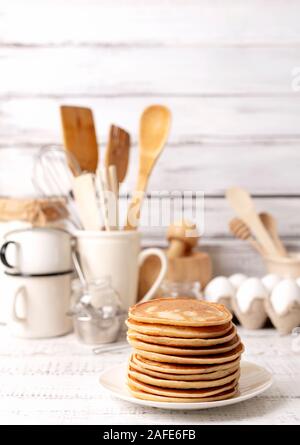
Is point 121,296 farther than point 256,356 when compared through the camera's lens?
Yes

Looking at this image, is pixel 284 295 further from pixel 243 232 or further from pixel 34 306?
pixel 34 306

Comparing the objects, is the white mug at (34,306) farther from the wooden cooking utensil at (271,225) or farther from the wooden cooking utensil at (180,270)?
the wooden cooking utensil at (271,225)

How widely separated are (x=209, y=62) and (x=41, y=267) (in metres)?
0.60

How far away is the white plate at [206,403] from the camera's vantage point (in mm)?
714

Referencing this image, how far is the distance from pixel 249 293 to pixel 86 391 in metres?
0.41

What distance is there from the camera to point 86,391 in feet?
2.71

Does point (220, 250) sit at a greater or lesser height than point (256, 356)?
greater

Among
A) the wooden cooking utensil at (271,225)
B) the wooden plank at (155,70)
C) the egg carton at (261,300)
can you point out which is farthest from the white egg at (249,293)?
the wooden plank at (155,70)

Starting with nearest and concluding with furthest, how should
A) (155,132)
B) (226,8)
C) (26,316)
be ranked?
(26,316), (155,132), (226,8)

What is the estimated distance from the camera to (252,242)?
1.33m

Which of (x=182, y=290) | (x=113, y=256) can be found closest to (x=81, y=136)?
(x=113, y=256)

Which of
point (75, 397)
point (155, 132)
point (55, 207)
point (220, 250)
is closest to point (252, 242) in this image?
point (220, 250)

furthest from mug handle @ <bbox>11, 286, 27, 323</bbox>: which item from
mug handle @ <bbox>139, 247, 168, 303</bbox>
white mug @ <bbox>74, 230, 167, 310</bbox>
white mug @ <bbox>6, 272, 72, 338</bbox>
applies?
mug handle @ <bbox>139, 247, 168, 303</bbox>
